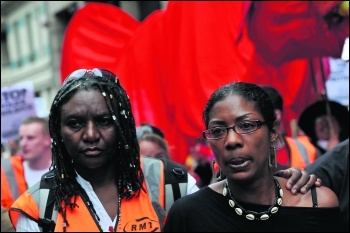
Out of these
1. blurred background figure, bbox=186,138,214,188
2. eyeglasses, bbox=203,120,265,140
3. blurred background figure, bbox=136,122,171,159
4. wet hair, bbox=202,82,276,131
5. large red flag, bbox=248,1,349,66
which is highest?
large red flag, bbox=248,1,349,66

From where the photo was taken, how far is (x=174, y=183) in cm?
300

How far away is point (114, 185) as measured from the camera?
297cm

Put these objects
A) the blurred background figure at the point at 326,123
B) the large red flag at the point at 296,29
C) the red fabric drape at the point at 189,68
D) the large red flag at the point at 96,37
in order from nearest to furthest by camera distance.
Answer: the blurred background figure at the point at 326,123, the large red flag at the point at 296,29, the red fabric drape at the point at 189,68, the large red flag at the point at 96,37

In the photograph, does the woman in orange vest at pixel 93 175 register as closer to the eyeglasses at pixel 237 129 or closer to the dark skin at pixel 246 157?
the dark skin at pixel 246 157

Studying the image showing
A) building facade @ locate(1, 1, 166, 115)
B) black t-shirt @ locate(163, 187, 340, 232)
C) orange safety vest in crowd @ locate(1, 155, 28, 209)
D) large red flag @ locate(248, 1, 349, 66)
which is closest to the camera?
black t-shirt @ locate(163, 187, 340, 232)

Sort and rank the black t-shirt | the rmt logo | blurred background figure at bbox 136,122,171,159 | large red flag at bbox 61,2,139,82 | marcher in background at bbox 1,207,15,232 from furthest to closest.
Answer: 1. large red flag at bbox 61,2,139,82
2. blurred background figure at bbox 136,122,171,159
3. marcher in background at bbox 1,207,15,232
4. the rmt logo
5. the black t-shirt

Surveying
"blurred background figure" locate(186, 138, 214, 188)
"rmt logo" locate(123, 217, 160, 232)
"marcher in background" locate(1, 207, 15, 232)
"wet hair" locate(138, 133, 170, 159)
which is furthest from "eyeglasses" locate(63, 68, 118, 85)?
"blurred background figure" locate(186, 138, 214, 188)

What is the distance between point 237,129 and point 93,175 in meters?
0.72

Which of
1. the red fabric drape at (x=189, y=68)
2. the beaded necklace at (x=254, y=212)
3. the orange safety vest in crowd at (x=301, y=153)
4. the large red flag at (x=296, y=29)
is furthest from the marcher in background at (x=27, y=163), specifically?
the beaded necklace at (x=254, y=212)

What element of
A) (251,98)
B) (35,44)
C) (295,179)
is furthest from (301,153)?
(35,44)

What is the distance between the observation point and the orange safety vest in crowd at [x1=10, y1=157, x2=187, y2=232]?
111 inches

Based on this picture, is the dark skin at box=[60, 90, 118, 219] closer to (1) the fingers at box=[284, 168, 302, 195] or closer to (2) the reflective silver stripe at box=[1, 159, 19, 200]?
(1) the fingers at box=[284, 168, 302, 195]

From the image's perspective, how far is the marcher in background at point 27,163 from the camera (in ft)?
17.0

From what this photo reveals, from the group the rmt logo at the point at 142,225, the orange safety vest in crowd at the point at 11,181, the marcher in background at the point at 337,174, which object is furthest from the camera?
the orange safety vest in crowd at the point at 11,181
